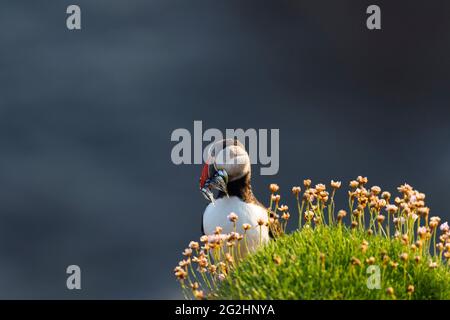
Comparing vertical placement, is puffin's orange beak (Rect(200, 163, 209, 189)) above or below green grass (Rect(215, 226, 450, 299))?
above

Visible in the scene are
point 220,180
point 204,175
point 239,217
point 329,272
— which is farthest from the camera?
point 204,175

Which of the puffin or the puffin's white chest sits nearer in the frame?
the puffin's white chest

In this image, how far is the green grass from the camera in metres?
6.10

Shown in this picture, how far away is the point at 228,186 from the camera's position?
8.53m

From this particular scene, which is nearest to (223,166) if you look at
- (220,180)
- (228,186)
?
(220,180)

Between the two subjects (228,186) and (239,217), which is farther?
(228,186)

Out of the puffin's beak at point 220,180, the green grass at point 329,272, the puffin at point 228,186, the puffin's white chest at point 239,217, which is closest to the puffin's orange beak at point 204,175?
the puffin at point 228,186

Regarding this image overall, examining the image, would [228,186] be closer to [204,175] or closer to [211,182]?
[211,182]

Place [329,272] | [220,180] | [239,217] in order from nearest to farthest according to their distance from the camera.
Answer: [329,272] < [239,217] < [220,180]

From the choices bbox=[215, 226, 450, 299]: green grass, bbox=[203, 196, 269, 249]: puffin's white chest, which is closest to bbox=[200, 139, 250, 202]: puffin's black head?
bbox=[203, 196, 269, 249]: puffin's white chest

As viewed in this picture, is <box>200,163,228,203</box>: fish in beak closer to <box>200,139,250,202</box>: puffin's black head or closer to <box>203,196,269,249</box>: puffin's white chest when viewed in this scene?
<box>200,139,250,202</box>: puffin's black head

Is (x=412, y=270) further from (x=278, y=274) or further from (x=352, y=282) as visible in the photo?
(x=278, y=274)

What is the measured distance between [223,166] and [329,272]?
8.68 feet
